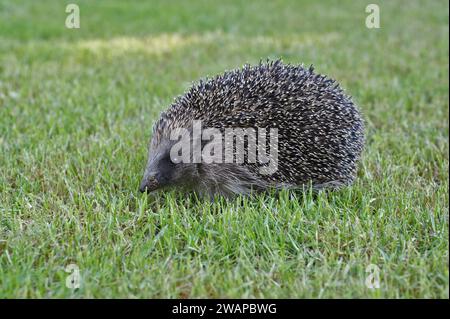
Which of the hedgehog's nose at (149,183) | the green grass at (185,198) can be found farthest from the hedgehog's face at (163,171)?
the green grass at (185,198)

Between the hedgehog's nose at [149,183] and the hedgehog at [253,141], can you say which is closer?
the hedgehog's nose at [149,183]

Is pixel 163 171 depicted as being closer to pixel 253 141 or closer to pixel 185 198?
pixel 185 198

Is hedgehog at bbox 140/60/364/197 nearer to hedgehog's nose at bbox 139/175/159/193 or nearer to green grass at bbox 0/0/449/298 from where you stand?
hedgehog's nose at bbox 139/175/159/193

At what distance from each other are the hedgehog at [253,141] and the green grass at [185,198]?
210mm

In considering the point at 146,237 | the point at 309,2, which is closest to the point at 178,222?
the point at 146,237

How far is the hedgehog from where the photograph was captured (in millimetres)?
5082

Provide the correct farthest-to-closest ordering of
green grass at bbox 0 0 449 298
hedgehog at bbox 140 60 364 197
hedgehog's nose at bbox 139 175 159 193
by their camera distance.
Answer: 1. hedgehog at bbox 140 60 364 197
2. hedgehog's nose at bbox 139 175 159 193
3. green grass at bbox 0 0 449 298

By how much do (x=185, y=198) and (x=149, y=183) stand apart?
44cm

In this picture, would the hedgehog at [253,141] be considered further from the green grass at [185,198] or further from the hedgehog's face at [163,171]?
the green grass at [185,198]

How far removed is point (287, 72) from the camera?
5535 mm

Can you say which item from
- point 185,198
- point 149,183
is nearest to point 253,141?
point 185,198

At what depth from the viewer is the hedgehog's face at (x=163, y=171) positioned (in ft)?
16.2

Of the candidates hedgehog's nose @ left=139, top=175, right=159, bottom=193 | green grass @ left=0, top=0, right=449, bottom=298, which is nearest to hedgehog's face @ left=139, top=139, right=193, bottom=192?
hedgehog's nose @ left=139, top=175, right=159, bottom=193

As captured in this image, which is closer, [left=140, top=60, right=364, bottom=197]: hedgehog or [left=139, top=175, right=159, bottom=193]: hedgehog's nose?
[left=139, top=175, right=159, bottom=193]: hedgehog's nose
